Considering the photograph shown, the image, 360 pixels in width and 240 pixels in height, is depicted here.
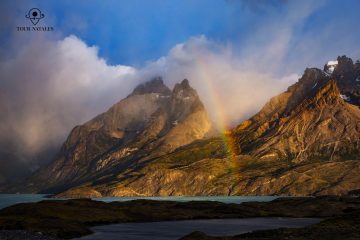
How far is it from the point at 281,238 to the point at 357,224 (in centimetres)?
2807

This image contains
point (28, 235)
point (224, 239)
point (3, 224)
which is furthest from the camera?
point (3, 224)

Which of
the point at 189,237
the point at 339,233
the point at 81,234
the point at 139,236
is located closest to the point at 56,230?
the point at 81,234

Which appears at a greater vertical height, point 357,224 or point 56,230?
point 56,230

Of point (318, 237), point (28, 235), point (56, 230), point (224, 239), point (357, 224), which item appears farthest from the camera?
point (56, 230)

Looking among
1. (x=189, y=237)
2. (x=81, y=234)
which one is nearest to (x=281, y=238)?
(x=189, y=237)

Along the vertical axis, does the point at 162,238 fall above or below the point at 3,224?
below

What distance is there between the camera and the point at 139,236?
532ft

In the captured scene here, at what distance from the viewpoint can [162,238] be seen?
153875 mm

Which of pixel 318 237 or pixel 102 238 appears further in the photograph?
pixel 102 238

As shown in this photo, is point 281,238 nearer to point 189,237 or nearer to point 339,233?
point 339,233

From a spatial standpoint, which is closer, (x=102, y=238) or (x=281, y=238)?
(x=281, y=238)

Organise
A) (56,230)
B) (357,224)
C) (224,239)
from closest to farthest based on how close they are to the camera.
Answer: (224,239)
(357,224)
(56,230)

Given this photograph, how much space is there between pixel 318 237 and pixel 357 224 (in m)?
23.5

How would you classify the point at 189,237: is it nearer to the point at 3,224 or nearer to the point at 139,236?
the point at 139,236
